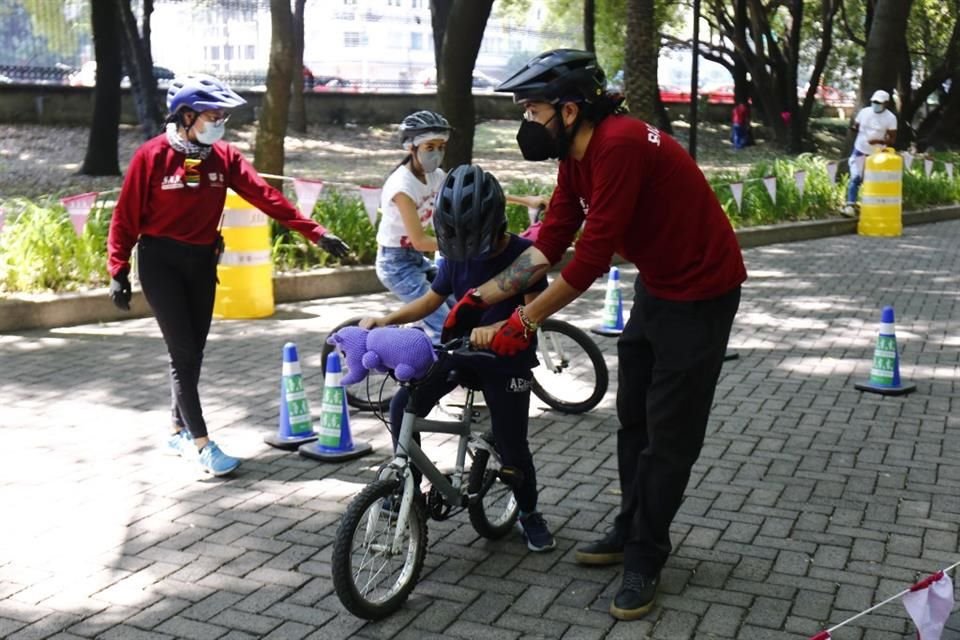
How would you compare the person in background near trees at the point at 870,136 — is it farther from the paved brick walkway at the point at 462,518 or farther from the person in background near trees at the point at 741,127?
the person in background near trees at the point at 741,127

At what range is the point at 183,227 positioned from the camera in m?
6.30

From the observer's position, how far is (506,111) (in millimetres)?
40219

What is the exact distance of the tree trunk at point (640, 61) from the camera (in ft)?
56.1

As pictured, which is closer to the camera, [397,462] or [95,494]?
[397,462]

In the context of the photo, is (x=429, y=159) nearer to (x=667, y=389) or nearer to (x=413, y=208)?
(x=413, y=208)

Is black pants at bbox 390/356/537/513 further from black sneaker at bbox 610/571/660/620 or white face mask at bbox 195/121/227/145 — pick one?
white face mask at bbox 195/121/227/145

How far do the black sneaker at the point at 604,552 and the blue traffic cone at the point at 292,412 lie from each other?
7.49ft

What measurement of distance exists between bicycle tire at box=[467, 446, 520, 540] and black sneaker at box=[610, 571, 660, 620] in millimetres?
720

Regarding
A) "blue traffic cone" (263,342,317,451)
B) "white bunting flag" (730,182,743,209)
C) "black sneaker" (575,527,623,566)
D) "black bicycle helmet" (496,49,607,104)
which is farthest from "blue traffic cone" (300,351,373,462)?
"white bunting flag" (730,182,743,209)

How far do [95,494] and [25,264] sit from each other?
4989mm

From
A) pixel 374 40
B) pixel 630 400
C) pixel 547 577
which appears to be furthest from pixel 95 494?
pixel 374 40

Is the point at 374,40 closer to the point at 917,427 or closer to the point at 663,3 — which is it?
the point at 663,3

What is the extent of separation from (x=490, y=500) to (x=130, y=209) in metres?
2.37

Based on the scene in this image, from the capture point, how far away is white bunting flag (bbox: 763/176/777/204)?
16969 mm
